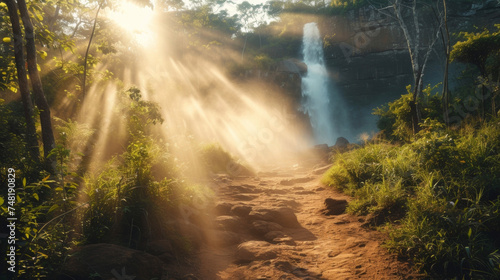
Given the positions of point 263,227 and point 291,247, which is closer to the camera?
point 291,247

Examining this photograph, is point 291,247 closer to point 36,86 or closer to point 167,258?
point 167,258

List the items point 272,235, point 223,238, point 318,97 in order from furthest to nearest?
point 318,97
point 272,235
point 223,238

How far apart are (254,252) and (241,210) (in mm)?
1699

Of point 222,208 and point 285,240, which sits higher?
point 222,208

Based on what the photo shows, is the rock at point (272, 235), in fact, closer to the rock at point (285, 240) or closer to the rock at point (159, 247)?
the rock at point (285, 240)

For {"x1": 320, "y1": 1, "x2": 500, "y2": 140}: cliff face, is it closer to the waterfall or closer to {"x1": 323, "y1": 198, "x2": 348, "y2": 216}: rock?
the waterfall

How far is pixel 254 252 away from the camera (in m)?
4.07

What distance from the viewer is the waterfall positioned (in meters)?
32.1

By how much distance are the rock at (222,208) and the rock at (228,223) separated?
537 millimetres

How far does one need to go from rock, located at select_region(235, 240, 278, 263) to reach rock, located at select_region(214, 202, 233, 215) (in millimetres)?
1559

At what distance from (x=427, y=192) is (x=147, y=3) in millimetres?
6623

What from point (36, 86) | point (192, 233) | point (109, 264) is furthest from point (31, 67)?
point (192, 233)

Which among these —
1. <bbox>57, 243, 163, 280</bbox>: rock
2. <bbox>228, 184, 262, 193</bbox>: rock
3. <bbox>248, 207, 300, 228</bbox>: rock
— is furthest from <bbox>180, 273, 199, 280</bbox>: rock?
<bbox>228, 184, 262, 193</bbox>: rock

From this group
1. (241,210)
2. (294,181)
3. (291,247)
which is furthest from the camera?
(294,181)
